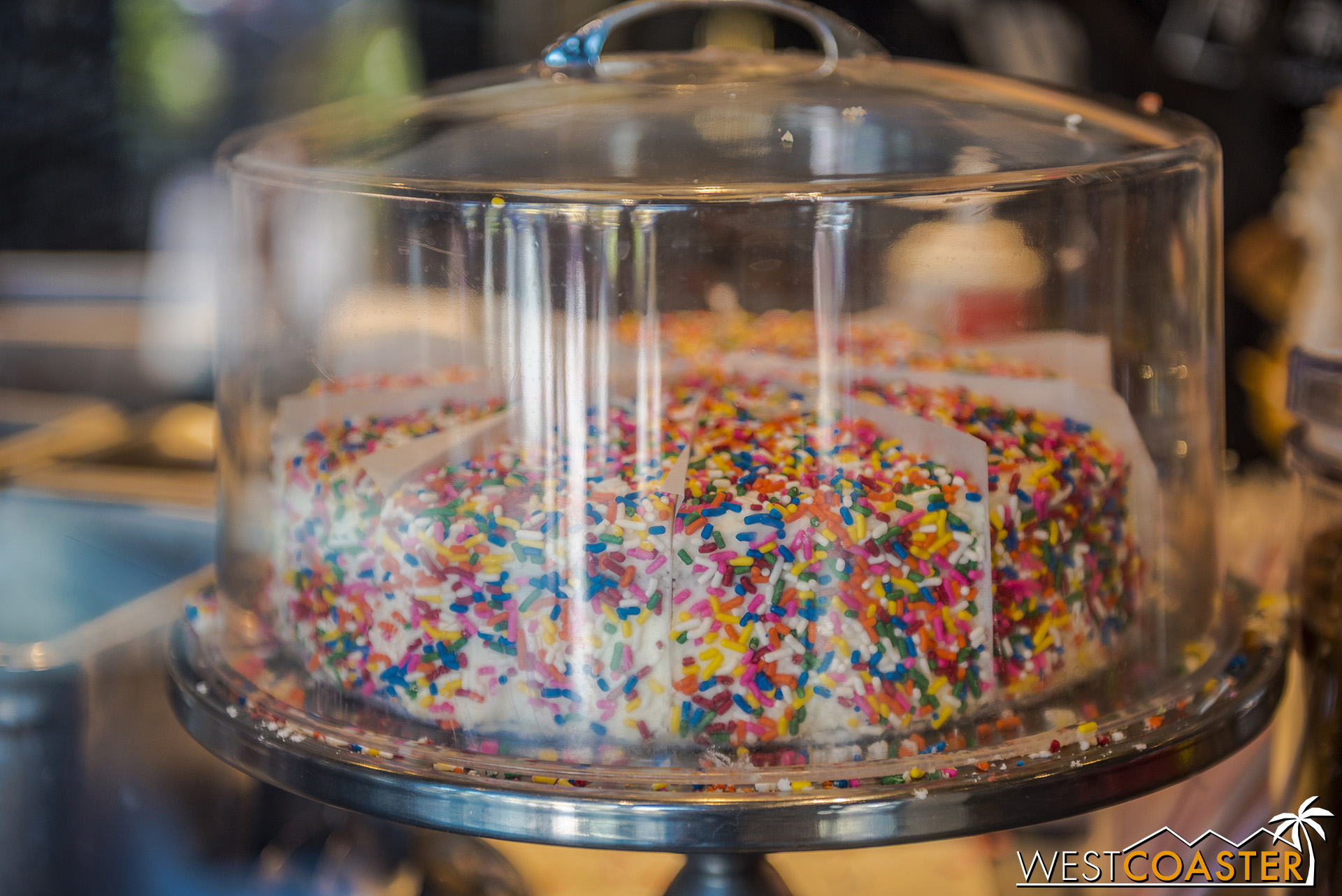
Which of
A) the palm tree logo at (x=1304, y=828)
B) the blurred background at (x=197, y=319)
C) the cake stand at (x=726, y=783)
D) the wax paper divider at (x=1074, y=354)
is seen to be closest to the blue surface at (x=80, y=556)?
the blurred background at (x=197, y=319)

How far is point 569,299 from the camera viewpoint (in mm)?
726

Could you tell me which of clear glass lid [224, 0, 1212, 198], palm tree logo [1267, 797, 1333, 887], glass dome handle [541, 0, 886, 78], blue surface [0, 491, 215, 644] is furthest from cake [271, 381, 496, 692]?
palm tree logo [1267, 797, 1333, 887]

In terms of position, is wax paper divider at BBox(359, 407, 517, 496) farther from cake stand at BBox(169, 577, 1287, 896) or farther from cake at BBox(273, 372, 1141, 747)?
cake stand at BBox(169, 577, 1287, 896)

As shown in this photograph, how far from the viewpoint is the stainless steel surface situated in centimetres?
61

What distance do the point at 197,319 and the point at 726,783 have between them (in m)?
1.26

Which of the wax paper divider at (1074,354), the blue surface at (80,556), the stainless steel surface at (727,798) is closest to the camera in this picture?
the stainless steel surface at (727,798)

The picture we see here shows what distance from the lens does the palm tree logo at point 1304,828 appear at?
35.5 inches

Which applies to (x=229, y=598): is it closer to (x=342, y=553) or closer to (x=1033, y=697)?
(x=342, y=553)

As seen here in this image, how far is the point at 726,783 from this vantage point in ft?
2.10

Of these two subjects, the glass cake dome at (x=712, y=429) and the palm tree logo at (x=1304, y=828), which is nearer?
the glass cake dome at (x=712, y=429)

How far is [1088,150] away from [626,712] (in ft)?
1.60

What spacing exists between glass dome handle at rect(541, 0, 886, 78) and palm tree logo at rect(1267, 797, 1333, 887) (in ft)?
2.27

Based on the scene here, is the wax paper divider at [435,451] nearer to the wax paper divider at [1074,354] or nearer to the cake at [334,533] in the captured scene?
the cake at [334,533]

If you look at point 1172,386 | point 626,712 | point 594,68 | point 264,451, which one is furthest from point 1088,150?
point 264,451
